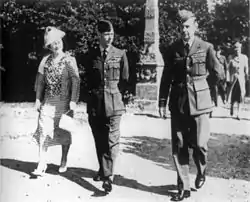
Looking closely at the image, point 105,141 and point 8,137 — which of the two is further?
point 8,137

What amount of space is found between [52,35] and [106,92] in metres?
0.79

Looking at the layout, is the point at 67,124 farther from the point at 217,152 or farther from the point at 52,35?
the point at 217,152

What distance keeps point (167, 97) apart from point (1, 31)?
1842mm

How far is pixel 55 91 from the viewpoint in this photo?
385 centimetres

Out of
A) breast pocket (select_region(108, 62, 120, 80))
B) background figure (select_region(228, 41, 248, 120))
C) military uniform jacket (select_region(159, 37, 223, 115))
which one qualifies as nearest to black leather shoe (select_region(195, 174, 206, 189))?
military uniform jacket (select_region(159, 37, 223, 115))

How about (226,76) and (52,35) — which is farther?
(226,76)

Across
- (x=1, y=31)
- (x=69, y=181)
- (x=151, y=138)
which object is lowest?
(x=69, y=181)

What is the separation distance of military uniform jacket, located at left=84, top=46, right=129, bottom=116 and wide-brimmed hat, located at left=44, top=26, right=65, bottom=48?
0.39 m

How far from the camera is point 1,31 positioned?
411 cm

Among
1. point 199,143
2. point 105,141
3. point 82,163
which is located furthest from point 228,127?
point 82,163

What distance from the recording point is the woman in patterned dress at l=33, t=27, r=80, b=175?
3832mm

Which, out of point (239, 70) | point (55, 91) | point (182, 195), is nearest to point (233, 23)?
point (239, 70)

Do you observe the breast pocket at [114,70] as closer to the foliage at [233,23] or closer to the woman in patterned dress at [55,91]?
the woman in patterned dress at [55,91]

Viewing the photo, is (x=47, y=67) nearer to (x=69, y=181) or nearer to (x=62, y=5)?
(x=62, y=5)
